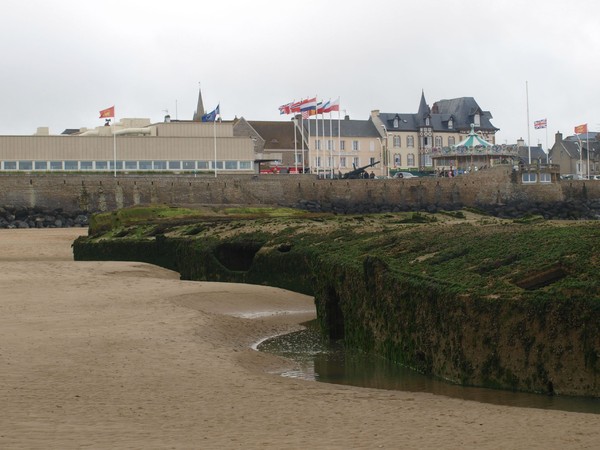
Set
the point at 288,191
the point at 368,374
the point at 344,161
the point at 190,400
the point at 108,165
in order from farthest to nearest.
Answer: the point at 344,161, the point at 288,191, the point at 108,165, the point at 368,374, the point at 190,400

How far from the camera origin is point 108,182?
Answer: 85500 millimetres

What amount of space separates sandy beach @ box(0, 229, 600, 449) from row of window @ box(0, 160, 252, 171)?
223 ft

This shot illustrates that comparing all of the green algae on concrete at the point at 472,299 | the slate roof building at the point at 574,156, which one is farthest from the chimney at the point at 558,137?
the green algae on concrete at the point at 472,299

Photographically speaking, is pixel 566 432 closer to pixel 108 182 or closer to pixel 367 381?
pixel 367 381

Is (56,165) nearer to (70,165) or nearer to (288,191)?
(70,165)

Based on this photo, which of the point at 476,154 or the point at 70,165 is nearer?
the point at 70,165

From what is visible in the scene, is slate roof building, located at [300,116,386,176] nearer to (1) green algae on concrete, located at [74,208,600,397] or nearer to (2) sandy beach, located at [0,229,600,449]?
(1) green algae on concrete, located at [74,208,600,397]

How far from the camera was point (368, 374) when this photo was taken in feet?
55.9

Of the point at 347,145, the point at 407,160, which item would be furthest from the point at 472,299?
the point at 407,160

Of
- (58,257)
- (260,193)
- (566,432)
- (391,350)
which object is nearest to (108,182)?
(260,193)

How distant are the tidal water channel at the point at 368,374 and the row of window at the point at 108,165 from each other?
229 ft

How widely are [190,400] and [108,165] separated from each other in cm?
7963

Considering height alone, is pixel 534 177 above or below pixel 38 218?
above

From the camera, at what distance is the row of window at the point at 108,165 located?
8844cm
